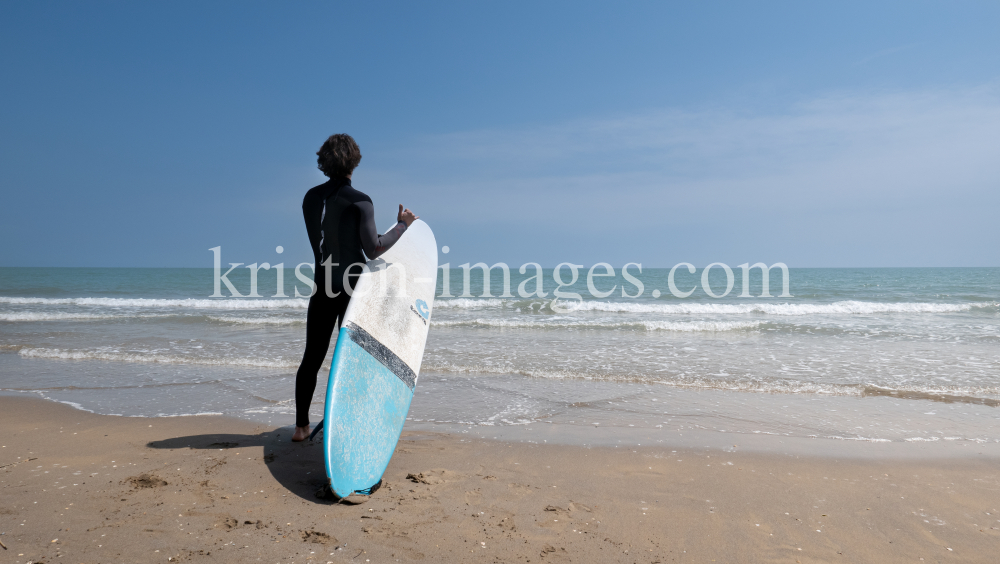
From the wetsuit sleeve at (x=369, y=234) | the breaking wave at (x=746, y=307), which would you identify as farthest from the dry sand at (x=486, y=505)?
→ the breaking wave at (x=746, y=307)

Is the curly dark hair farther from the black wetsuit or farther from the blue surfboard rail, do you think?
the blue surfboard rail

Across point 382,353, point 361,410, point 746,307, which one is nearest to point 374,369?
point 382,353

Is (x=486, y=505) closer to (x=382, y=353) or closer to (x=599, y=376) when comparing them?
(x=382, y=353)

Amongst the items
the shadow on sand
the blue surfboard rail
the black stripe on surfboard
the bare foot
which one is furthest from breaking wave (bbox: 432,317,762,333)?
the blue surfboard rail

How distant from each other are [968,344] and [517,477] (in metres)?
8.13

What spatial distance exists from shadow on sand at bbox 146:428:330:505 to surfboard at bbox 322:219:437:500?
21 cm

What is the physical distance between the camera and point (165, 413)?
3.84 m

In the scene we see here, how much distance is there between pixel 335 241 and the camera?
2600mm

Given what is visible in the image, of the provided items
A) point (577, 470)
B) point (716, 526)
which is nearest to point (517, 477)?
point (577, 470)

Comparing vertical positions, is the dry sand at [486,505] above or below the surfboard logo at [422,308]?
below

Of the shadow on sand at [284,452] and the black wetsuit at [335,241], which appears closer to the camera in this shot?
the shadow on sand at [284,452]

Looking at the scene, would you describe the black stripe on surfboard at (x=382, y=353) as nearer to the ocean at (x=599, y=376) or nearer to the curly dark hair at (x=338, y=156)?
the curly dark hair at (x=338, y=156)

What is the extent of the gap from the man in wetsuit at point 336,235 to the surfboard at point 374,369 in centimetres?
12

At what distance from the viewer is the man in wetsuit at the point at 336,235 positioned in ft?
8.38
